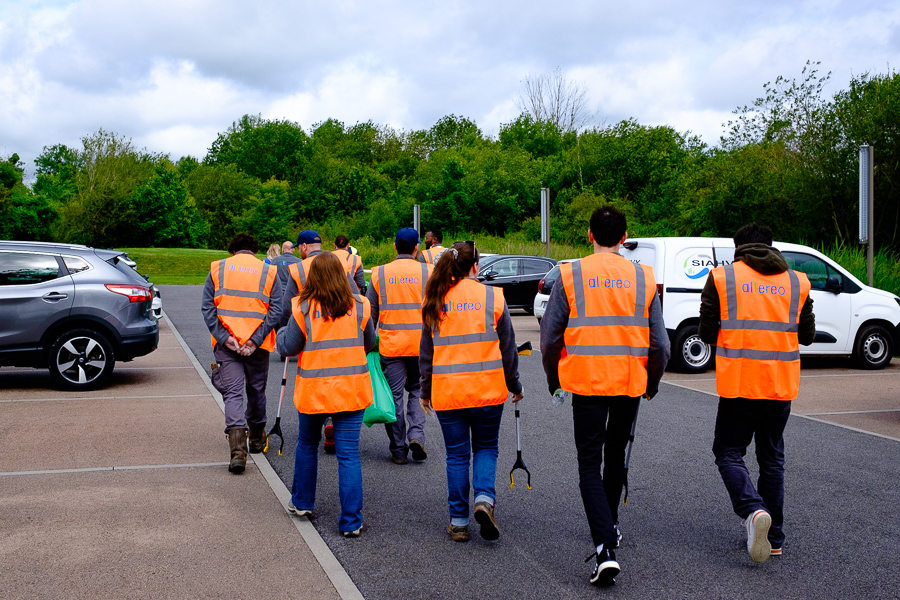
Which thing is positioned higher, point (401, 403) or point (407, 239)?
point (407, 239)

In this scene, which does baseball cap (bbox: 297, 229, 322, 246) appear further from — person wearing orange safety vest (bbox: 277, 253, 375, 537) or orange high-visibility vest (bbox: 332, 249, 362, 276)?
person wearing orange safety vest (bbox: 277, 253, 375, 537)

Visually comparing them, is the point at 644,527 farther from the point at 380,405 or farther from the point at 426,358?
the point at 380,405

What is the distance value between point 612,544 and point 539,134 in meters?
66.0

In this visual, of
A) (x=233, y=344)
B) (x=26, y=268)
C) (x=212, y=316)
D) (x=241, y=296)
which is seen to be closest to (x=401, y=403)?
(x=233, y=344)

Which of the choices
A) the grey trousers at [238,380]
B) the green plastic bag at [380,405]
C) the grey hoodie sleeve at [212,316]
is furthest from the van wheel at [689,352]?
the grey hoodie sleeve at [212,316]

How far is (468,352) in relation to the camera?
195 inches

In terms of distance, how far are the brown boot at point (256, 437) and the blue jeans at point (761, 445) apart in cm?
397

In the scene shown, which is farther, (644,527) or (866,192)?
(866,192)

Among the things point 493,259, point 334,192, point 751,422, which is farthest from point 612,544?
point 334,192

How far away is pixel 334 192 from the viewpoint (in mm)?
75625

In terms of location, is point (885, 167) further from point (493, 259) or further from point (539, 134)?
point (539, 134)

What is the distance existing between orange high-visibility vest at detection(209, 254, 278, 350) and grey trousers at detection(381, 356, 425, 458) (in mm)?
991

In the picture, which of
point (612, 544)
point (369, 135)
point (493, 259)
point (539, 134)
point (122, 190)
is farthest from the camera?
point (369, 135)

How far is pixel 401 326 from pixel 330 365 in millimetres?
1775
